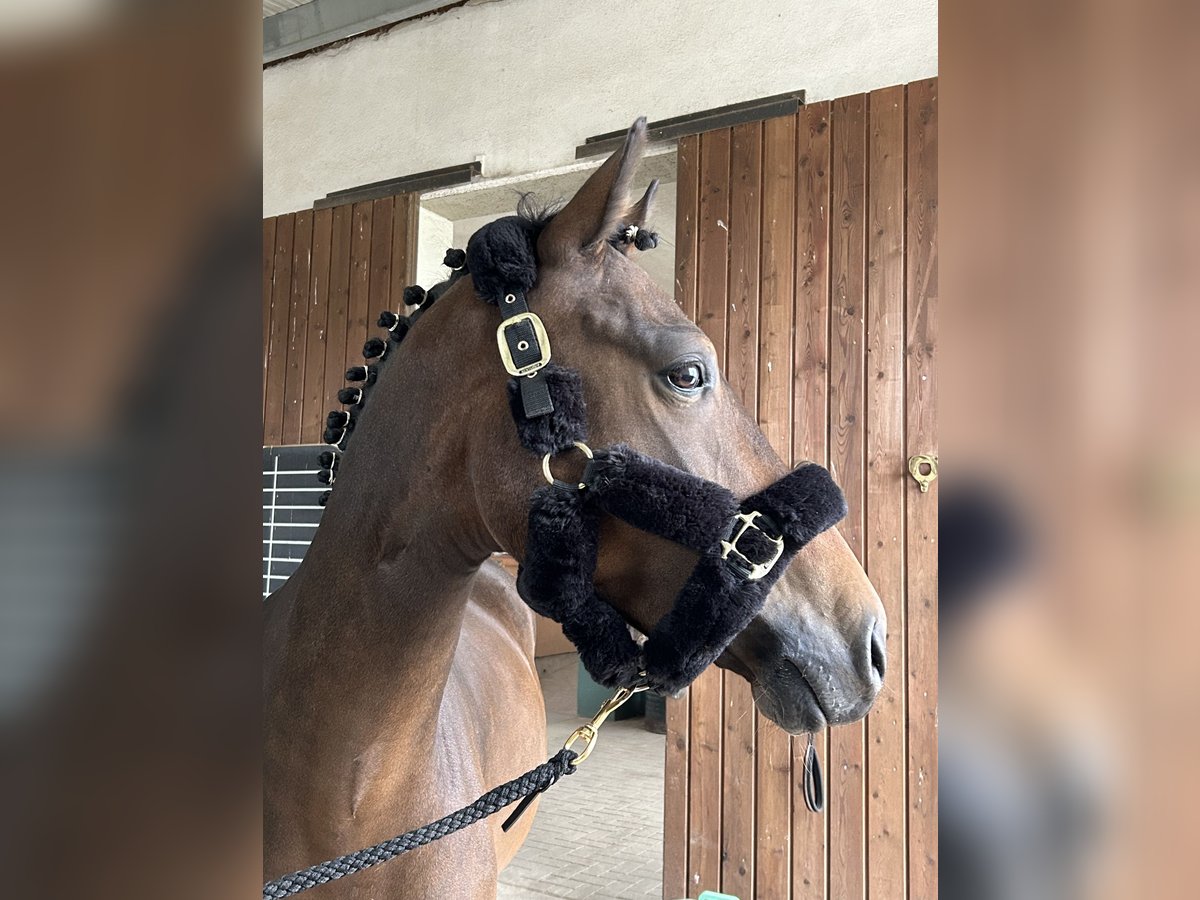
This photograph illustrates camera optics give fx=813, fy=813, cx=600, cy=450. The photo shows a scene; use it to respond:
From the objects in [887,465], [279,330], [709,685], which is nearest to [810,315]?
[887,465]

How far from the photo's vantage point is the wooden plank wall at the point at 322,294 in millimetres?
3928

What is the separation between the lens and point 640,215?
123 centimetres

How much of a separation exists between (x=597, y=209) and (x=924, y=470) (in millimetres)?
2025

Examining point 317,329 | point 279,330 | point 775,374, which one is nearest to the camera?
point 775,374

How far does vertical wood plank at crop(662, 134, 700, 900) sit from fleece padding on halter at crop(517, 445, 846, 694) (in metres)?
2.16

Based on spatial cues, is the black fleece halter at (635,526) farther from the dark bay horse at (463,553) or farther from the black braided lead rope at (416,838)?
the black braided lead rope at (416,838)

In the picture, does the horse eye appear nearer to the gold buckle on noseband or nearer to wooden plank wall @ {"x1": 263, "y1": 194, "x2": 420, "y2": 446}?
the gold buckle on noseband

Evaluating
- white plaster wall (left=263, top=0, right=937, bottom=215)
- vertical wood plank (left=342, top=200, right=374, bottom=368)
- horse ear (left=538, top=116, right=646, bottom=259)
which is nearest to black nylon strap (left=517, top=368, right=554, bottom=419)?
horse ear (left=538, top=116, right=646, bottom=259)

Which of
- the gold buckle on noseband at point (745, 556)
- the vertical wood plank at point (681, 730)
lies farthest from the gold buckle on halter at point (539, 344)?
the vertical wood plank at point (681, 730)

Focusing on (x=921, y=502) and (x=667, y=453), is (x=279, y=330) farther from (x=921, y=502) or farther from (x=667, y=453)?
(x=667, y=453)

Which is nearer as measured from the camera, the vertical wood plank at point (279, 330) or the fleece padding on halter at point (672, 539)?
the fleece padding on halter at point (672, 539)

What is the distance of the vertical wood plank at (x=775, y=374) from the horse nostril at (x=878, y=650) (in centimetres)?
194

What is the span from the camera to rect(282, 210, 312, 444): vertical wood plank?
4.18 metres

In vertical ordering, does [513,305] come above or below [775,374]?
below
